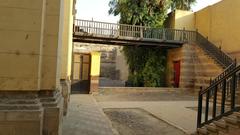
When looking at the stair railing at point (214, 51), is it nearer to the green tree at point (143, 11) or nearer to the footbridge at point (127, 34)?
the footbridge at point (127, 34)

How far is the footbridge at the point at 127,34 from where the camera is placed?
21.0m

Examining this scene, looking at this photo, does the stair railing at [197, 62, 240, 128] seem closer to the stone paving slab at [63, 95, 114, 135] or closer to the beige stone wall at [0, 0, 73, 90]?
the stone paving slab at [63, 95, 114, 135]

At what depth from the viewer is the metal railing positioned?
68.9ft

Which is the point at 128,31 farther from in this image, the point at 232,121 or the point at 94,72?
the point at 232,121

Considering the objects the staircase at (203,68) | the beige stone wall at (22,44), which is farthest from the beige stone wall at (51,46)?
the staircase at (203,68)

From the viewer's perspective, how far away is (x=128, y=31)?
22.2 m

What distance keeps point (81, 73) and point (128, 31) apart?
613cm

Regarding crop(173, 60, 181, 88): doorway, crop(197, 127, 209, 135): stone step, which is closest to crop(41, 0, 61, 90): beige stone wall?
crop(197, 127, 209, 135): stone step

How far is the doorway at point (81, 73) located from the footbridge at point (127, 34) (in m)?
2.95

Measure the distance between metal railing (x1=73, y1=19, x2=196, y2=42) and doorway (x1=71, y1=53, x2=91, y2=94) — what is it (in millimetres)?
3108

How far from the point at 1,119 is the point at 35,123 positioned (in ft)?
1.41

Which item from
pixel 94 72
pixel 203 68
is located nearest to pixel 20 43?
pixel 94 72

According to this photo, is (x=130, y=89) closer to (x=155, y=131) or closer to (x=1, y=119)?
(x=155, y=131)

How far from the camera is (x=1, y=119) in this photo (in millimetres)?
3891
